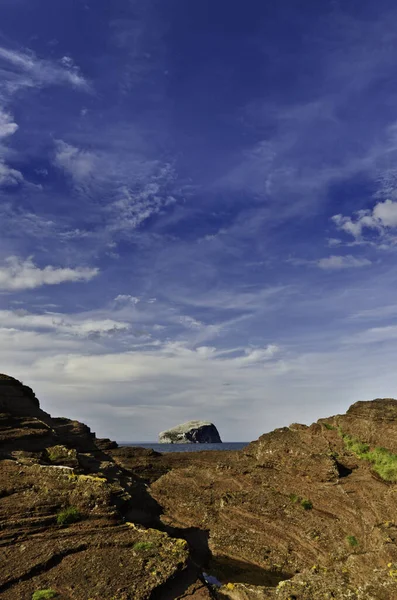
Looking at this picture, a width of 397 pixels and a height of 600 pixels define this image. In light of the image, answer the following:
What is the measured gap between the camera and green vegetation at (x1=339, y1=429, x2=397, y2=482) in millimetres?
48938

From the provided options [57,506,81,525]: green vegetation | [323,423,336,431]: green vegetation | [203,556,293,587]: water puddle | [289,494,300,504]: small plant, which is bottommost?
[203,556,293,587]: water puddle

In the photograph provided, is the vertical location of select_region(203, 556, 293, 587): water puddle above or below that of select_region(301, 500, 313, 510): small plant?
below

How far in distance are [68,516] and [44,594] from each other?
6.98 metres

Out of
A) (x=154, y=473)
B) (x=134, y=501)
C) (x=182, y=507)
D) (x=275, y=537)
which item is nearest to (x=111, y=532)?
(x=134, y=501)

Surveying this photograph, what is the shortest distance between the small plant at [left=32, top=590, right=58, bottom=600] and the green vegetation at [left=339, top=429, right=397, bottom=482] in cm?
4043

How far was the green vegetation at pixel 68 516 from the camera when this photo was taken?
2764cm

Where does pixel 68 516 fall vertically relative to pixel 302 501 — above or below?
above

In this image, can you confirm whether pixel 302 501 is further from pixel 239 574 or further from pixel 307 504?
pixel 239 574

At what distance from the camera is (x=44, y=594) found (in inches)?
827

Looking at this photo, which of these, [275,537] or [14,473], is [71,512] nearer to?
[14,473]

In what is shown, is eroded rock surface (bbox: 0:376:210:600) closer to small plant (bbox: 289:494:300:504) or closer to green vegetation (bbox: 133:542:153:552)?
green vegetation (bbox: 133:542:153:552)

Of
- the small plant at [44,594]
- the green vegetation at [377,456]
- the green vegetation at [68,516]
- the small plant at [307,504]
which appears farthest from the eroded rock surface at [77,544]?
the green vegetation at [377,456]

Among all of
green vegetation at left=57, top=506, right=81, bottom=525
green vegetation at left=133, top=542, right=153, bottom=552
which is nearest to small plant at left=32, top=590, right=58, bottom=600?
green vegetation at left=133, top=542, right=153, bottom=552

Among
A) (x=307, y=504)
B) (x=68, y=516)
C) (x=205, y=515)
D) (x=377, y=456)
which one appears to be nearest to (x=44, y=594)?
(x=68, y=516)
